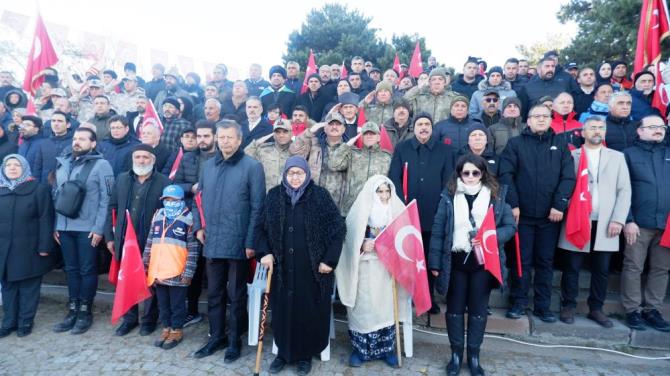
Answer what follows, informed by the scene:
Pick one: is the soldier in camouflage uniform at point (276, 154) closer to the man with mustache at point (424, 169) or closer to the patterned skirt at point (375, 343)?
the man with mustache at point (424, 169)

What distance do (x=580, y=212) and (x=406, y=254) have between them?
210 centimetres

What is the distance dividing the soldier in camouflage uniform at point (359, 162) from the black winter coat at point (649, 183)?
2.92 meters

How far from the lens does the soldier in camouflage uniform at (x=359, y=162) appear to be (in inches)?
189

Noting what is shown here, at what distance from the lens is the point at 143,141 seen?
222 inches

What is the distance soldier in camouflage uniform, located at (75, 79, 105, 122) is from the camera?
336 inches

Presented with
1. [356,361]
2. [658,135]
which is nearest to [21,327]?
[356,361]

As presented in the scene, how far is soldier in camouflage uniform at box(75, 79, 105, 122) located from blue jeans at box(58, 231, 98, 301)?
15.1 feet

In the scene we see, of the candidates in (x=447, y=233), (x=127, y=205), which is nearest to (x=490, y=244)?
(x=447, y=233)

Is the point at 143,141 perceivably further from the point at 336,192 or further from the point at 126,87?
the point at 126,87

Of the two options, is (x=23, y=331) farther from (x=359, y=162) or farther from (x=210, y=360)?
(x=359, y=162)

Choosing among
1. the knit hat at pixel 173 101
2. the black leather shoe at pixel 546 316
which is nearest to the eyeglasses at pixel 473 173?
the black leather shoe at pixel 546 316

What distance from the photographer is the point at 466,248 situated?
150 inches

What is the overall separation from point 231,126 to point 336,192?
1.47 meters

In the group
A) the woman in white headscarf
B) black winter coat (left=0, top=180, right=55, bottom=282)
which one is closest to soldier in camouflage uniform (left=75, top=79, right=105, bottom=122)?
black winter coat (left=0, top=180, right=55, bottom=282)
